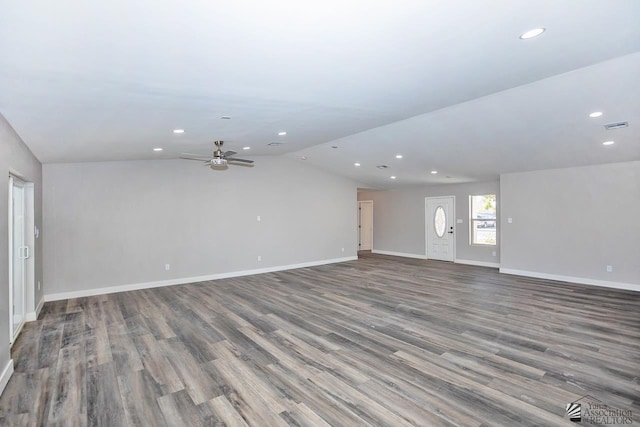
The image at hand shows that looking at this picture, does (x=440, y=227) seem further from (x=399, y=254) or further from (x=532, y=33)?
(x=532, y=33)

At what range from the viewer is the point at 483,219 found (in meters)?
9.64

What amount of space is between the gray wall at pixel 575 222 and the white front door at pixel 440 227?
6.69 ft

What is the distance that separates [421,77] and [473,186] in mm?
7665

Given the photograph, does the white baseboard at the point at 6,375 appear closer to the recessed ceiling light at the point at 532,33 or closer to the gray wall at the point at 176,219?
the gray wall at the point at 176,219

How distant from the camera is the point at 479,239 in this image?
9.70 meters

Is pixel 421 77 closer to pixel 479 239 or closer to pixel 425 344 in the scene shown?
→ pixel 425 344

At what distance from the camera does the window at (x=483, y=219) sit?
9.42 metres

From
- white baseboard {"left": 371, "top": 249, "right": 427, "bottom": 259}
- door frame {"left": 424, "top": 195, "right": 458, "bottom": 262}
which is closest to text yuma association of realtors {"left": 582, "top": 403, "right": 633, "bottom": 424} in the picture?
door frame {"left": 424, "top": 195, "right": 458, "bottom": 262}

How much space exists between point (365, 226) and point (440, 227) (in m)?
3.16

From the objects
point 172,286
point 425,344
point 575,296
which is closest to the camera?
point 425,344

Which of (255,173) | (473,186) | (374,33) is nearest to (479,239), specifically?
(473,186)

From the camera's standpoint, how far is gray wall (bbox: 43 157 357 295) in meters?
6.11

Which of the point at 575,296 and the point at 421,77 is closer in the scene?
the point at 421,77

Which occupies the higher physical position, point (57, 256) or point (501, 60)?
point (501, 60)
